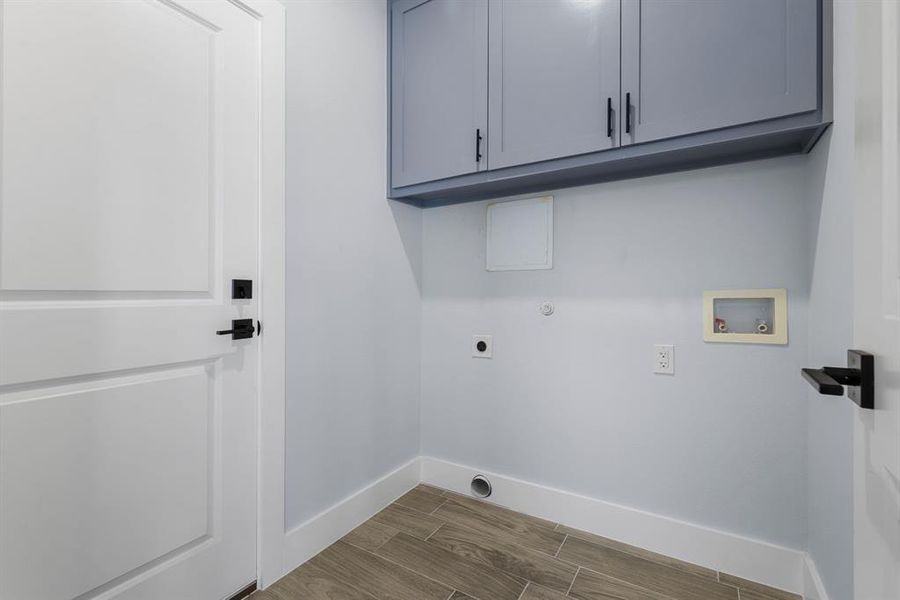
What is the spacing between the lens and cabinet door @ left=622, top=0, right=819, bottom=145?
1175 mm

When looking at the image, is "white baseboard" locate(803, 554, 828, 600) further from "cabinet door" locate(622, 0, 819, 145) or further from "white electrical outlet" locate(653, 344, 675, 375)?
"cabinet door" locate(622, 0, 819, 145)

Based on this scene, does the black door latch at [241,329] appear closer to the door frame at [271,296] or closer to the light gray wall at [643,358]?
the door frame at [271,296]

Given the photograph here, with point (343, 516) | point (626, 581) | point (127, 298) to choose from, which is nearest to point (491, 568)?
point (626, 581)

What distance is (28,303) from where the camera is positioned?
959 millimetres

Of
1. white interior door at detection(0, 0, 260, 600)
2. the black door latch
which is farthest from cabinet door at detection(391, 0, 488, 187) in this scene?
the black door latch

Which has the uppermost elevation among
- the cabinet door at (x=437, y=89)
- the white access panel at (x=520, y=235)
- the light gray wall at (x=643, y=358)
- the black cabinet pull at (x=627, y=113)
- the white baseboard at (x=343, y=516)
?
the cabinet door at (x=437, y=89)

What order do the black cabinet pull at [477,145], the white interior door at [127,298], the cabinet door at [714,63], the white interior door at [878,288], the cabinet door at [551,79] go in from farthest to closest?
the black cabinet pull at [477,145], the cabinet door at [551,79], the cabinet door at [714,63], the white interior door at [127,298], the white interior door at [878,288]

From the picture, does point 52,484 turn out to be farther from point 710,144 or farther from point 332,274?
point 710,144

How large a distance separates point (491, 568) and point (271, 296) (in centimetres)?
134

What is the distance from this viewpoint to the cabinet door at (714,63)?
117cm

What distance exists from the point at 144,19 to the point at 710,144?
5.84ft

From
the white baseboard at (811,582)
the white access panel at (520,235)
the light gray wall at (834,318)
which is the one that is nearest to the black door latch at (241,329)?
the white access panel at (520,235)

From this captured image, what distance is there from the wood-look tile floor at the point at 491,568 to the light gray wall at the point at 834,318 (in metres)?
0.42

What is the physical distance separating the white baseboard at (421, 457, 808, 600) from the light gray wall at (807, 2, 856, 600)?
0.51ft
